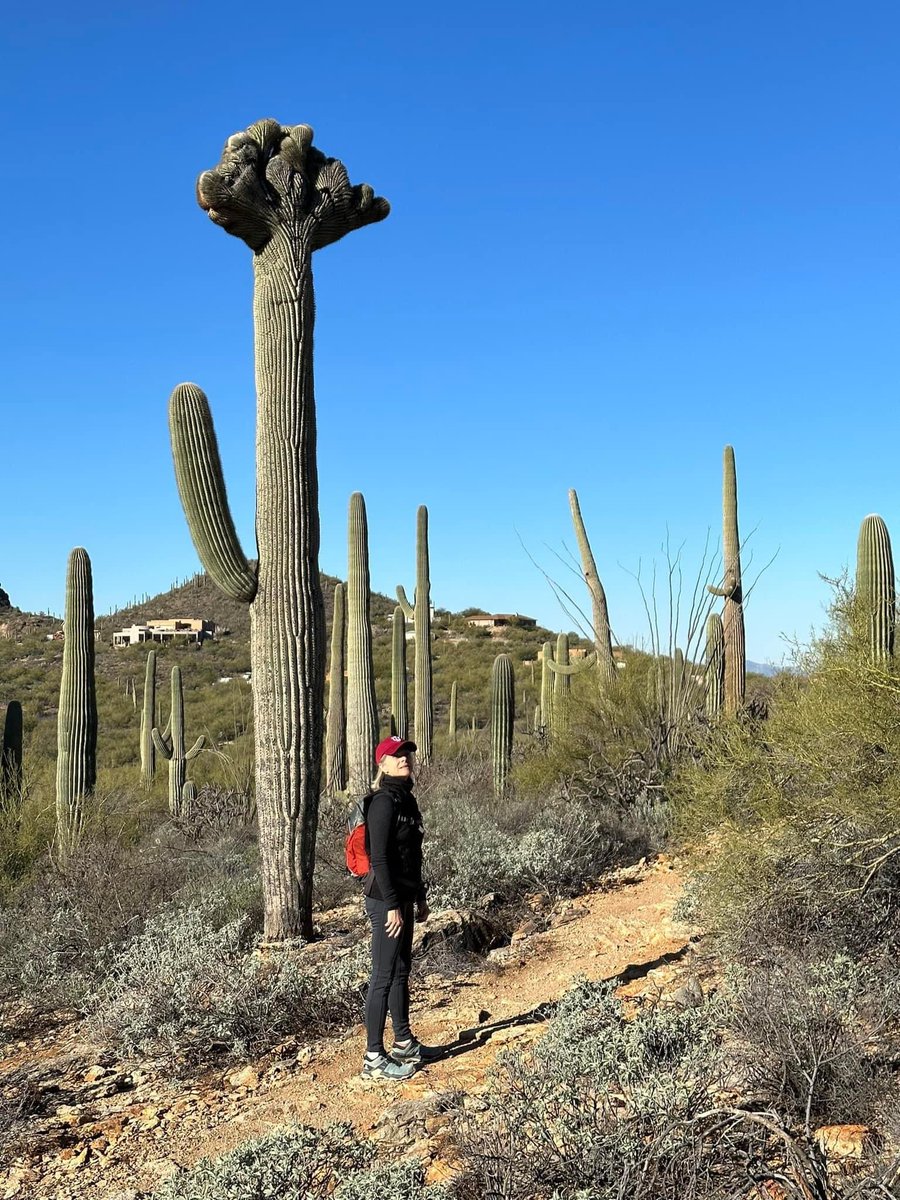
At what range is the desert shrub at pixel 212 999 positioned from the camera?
19.9ft

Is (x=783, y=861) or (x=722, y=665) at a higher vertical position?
(x=722, y=665)

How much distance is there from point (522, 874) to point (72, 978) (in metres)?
3.83

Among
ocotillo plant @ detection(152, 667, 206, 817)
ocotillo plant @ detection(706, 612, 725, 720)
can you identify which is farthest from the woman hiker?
ocotillo plant @ detection(152, 667, 206, 817)

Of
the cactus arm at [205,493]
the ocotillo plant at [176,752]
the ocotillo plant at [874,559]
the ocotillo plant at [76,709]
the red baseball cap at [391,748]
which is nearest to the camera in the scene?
the red baseball cap at [391,748]

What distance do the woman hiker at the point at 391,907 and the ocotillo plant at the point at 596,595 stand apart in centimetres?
749

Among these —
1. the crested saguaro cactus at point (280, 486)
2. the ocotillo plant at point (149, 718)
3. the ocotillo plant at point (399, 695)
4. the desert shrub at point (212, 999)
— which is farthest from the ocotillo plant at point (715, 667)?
the ocotillo plant at point (149, 718)

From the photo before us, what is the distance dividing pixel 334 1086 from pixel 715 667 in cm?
876

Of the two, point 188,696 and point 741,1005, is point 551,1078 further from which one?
point 188,696

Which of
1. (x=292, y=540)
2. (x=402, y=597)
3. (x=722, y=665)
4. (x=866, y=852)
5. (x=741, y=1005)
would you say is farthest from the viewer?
(x=402, y=597)

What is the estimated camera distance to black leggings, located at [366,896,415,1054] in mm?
5305

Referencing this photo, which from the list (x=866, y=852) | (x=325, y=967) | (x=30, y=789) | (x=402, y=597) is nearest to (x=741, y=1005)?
(x=866, y=852)

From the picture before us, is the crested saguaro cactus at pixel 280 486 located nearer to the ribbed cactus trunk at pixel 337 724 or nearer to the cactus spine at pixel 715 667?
the cactus spine at pixel 715 667

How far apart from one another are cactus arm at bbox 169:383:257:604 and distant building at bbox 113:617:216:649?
32.2 metres

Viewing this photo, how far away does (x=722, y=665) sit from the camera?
47.6 ft
